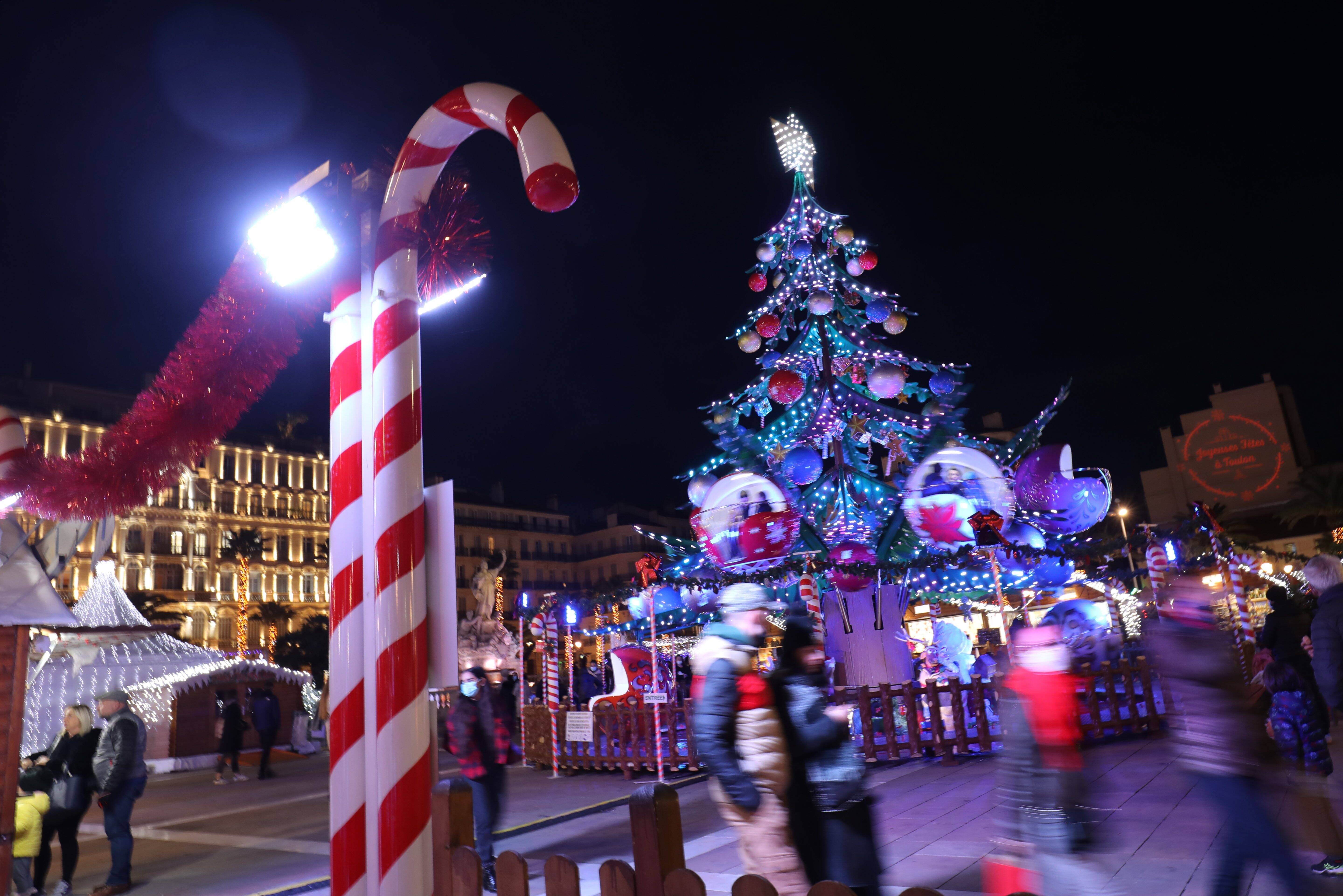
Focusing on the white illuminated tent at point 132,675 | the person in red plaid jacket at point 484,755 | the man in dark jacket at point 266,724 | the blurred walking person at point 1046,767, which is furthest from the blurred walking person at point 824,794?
the white illuminated tent at point 132,675

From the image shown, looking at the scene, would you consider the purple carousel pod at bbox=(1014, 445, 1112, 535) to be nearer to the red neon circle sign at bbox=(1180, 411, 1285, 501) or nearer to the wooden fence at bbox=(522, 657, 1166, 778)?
the wooden fence at bbox=(522, 657, 1166, 778)

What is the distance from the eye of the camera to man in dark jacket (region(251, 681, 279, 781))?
1645 centimetres

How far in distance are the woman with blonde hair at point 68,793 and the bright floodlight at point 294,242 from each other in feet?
20.5

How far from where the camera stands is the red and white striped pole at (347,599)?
2.58 meters

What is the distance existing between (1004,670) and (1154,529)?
6.42 m

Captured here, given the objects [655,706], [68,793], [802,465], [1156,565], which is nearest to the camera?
[68,793]

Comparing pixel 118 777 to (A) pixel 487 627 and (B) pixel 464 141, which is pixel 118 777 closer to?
(B) pixel 464 141

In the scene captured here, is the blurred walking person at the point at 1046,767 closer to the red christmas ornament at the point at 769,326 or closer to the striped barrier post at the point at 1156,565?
the striped barrier post at the point at 1156,565

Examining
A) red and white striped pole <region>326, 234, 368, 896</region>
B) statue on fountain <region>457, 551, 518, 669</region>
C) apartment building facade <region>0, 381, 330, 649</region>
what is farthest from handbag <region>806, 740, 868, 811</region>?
apartment building facade <region>0, 381, 330, 649</region>

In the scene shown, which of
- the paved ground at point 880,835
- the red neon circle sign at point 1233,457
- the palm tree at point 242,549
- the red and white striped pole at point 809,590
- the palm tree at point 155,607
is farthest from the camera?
the palm tree at point 242,549

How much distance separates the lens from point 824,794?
11.5 ft

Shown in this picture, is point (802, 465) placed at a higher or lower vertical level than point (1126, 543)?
higher

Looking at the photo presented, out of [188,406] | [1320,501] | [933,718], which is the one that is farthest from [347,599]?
[1320,501]

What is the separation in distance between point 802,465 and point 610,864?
1007cm
